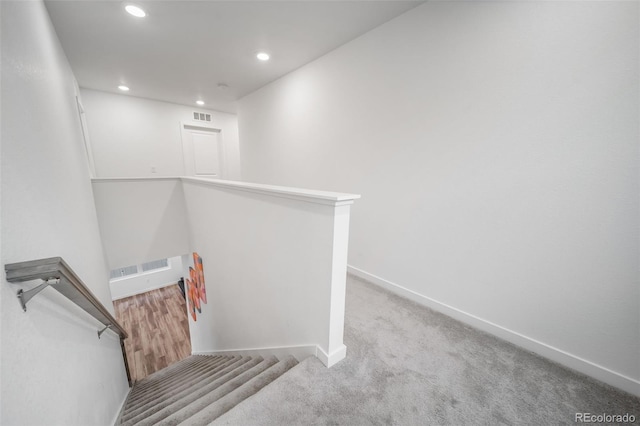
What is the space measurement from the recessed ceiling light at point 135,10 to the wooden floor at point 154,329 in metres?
4.79

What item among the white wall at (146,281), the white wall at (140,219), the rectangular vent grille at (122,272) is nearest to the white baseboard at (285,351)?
the white wall at (140,219)

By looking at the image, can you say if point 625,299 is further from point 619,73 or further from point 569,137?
point 619,73

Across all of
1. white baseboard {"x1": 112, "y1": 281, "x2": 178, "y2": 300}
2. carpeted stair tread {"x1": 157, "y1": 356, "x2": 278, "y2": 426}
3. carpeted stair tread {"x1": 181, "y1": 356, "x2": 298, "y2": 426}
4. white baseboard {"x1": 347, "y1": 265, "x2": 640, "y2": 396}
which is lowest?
white baseboard {"x1": 112, "y1": 281, "x2": 178, "y2": 300}

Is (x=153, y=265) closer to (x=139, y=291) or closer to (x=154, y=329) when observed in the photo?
(x=139, y=291)

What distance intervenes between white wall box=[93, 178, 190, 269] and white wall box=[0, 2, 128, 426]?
5.16 ft

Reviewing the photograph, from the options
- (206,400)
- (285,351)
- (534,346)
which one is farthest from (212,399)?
(534,346)

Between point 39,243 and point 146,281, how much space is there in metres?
5.96

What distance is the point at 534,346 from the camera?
1.49 meters

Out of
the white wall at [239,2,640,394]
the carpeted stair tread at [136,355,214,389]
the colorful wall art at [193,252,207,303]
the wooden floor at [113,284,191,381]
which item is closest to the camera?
the white wall at [239,2,640,394]

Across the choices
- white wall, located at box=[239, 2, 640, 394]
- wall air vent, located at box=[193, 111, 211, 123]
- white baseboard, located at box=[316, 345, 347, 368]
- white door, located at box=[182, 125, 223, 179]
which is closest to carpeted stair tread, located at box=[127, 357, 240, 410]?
white baseboard, located at box=[316, 345, 347, 368]

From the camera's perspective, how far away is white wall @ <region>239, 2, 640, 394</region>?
1178 mm

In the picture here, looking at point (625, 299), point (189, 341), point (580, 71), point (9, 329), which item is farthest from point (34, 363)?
point (189, 341)

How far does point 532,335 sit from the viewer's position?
4.90 ft

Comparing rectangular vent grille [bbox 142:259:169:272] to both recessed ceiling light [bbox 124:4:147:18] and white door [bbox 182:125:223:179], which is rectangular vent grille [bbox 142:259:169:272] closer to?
white door [bbox 182:125:223:179]
